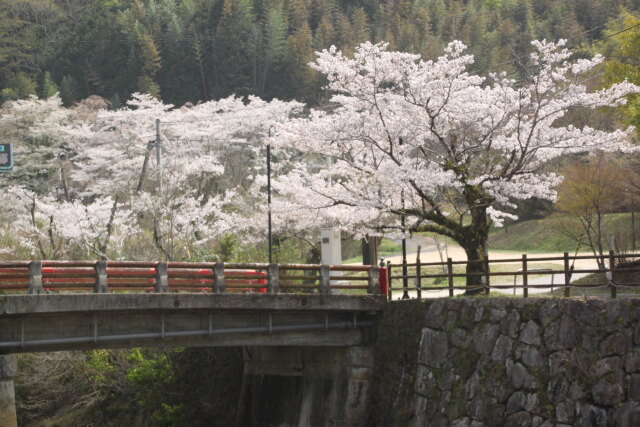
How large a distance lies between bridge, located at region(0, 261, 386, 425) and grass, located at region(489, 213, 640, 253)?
23.9 meters

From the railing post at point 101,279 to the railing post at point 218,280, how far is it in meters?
2.84

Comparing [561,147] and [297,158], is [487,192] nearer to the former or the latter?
[561,147]

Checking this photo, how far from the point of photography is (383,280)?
1043 inches

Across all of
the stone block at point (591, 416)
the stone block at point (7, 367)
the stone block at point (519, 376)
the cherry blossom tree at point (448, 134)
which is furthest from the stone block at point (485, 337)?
the stone block at point (7, 367)

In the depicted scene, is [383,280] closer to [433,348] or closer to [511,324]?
[433,348]

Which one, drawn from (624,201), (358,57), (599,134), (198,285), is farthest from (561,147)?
(624,201)

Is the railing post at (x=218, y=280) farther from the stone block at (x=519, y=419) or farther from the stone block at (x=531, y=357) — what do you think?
the stone block at (x=519, y=419)

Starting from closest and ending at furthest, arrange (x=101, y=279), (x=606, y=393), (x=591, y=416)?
(x=606, y=393) → (x=591, y=416) → (x=101, y=279)

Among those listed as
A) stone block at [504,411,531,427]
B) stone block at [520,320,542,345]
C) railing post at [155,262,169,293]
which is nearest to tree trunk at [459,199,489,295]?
stone block at [520,320,542,345]

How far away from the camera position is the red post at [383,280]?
86.7 ft

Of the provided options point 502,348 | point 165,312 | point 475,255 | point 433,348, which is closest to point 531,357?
point 502,348

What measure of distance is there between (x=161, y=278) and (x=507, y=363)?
866 centimetres

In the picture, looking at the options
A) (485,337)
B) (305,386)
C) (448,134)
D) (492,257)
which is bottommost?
(305,386)

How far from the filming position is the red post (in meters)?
26.4
